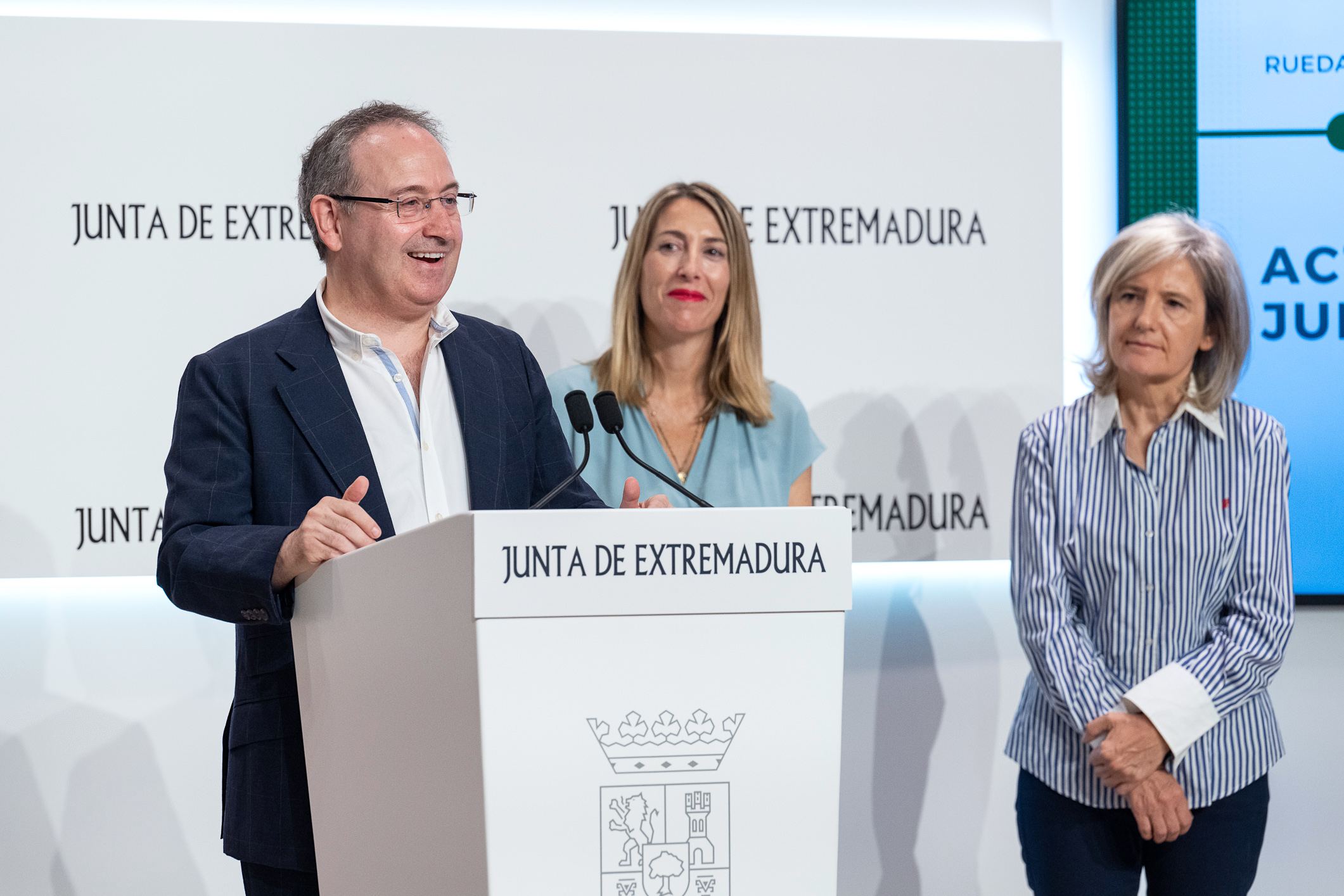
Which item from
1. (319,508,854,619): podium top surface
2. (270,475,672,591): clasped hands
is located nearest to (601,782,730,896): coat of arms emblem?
(319,508,854,619): podium top surface

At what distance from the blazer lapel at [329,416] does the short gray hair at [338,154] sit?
0.72 feet

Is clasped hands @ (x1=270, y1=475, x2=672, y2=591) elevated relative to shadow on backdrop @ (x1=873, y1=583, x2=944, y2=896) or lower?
elevated

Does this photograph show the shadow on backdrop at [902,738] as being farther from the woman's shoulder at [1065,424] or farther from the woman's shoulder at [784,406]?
the woman's shoulder at [1065,424]

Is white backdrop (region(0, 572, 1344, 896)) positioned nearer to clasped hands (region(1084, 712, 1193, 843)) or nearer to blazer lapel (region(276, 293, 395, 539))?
clasped hands (region(1084, 712, 1193, 843))

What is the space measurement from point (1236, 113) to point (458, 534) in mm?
2941

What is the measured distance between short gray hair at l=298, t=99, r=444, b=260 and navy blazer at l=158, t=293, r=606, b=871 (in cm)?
22

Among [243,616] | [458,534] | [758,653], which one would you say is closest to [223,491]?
[243,616]

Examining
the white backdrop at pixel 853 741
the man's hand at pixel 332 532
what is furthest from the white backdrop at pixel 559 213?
the man's hand at pixel 332 532

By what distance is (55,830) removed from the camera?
9.57 feet

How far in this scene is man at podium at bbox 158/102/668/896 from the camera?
154 centimetres

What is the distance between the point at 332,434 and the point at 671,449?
1034 millimetres

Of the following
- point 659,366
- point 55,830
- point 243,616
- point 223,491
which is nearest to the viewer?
point 243,616

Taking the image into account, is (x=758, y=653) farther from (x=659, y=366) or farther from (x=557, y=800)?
(x=659, y=366)

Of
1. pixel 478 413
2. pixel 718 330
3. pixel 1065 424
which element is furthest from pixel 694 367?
pixel 478 413
